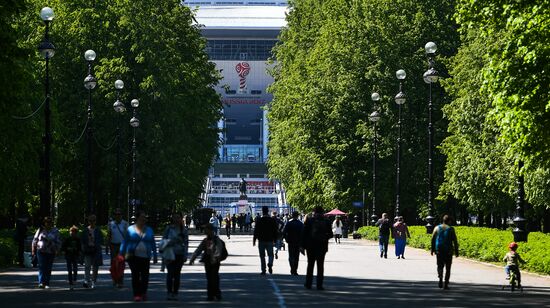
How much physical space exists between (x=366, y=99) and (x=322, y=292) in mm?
50182

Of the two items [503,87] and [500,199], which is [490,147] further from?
[503,87]

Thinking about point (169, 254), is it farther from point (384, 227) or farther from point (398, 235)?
point (384, 227)

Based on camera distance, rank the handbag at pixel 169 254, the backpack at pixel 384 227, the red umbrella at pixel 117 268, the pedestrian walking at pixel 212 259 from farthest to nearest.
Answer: the backpack at pixel 384 227 < the red umbrella at pixel 117 268 < the handbag at pixel 169 254 < the pedestrian walking at pixel 212 259

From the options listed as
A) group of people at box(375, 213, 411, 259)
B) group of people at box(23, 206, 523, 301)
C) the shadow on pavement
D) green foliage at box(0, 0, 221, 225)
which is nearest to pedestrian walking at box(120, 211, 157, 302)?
group of people at box(23, 206, 523, 301)

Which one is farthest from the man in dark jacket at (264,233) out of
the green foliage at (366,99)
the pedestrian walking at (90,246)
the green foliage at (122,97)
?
the green foliage at (366,99)

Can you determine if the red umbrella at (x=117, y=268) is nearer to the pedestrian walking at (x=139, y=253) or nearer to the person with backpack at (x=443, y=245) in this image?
the pedestrian walking at (x=139, y=253)

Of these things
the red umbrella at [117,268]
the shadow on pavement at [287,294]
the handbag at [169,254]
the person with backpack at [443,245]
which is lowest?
the shadow on pavement at [287,294]

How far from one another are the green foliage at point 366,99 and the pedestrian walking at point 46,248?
150 feet

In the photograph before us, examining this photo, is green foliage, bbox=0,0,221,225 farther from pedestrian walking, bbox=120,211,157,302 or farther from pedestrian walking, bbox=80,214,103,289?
pedestrian walking, bbox=120,211,157,302

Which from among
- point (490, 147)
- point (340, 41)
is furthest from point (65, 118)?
point (490, 147)

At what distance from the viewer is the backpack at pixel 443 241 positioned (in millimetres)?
27906

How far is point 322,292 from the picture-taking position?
26.4m

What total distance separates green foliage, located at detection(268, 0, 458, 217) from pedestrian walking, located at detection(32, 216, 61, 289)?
45818 millimetres

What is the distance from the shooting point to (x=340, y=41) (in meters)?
78.8
